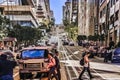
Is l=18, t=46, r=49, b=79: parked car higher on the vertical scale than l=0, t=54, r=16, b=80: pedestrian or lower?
lower

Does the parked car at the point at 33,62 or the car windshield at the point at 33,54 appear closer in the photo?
the parked car at the point at 33,62

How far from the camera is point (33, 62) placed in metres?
26.7

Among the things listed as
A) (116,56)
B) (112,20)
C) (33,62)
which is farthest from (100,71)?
(112,20)

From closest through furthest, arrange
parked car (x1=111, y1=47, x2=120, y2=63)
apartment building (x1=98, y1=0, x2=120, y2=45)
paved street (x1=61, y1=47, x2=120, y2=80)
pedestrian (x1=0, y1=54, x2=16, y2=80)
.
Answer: pedestrian (x1=0, y1=54, x2=16, y2=80) < paved street (x1=61, y1=47, x2=120, y2=80) < parked car (x1=111, y1=47, x2=120, y2=63) < apartment building (x1=98, y1=0, x2=120, y2=45)

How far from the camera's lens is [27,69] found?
87.8ft

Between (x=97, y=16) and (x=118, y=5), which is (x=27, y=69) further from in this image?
(x=97, y=16)

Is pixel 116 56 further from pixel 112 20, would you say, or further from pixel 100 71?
pixel 112 20

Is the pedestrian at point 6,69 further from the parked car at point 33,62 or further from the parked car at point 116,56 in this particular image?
the parked car at point 116,56

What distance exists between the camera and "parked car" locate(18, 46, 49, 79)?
26688 mm

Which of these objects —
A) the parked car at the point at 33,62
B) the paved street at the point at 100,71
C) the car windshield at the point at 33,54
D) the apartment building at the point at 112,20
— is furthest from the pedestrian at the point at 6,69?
the apartment building at the point at 112,20

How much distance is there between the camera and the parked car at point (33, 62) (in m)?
26.7

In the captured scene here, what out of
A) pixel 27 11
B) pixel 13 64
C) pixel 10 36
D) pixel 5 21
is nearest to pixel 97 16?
pixel 27 11

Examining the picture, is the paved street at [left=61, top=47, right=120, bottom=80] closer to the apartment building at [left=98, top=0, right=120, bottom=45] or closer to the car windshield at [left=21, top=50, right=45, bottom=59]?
the car windshield at [left=21, top=50, right=45, bottom=59]

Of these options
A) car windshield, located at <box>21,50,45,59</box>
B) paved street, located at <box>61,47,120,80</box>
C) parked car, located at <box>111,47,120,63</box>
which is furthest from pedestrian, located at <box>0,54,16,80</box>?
parked car, located at <box>111,47,120,63</box>
